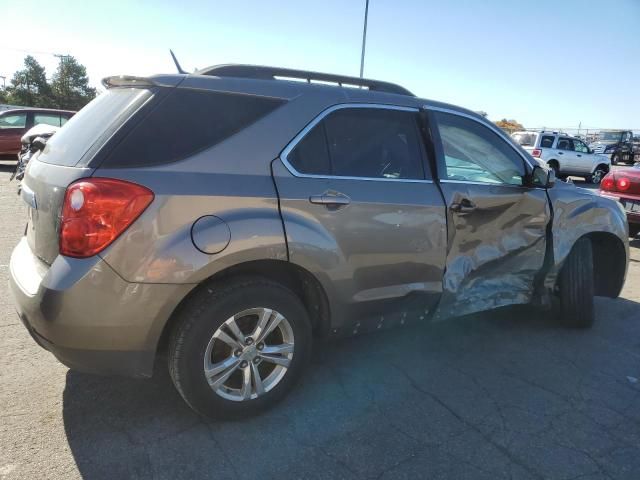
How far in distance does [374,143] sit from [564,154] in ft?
63.5

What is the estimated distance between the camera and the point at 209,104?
2609 mm

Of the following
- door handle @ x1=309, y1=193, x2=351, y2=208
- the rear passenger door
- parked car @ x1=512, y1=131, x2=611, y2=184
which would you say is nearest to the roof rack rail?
the rear passenger door

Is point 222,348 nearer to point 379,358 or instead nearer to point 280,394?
point 280,394

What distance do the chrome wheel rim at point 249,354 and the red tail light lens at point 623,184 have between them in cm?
700

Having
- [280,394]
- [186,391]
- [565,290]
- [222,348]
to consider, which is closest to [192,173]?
[222,348]

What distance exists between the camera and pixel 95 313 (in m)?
2.29

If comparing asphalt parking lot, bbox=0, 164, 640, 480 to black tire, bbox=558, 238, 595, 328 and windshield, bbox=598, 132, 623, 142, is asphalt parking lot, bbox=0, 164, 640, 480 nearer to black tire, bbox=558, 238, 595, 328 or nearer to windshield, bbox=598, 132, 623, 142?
black tire, bbox=558, 238, 595, 328

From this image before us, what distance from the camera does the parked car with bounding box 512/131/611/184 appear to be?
19.5m

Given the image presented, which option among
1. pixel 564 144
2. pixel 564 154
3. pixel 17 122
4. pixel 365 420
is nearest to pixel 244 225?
pixel 365 420

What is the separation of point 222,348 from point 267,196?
826mm

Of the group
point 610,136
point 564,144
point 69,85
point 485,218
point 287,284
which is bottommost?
point 287,284

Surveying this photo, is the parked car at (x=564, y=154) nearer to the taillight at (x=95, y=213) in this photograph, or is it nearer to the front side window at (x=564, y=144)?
the front side window at (x=564, y=144)

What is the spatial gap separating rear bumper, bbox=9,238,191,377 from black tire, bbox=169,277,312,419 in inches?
4.4

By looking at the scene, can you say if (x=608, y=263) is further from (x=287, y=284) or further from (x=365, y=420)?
(x=287, y=284)
